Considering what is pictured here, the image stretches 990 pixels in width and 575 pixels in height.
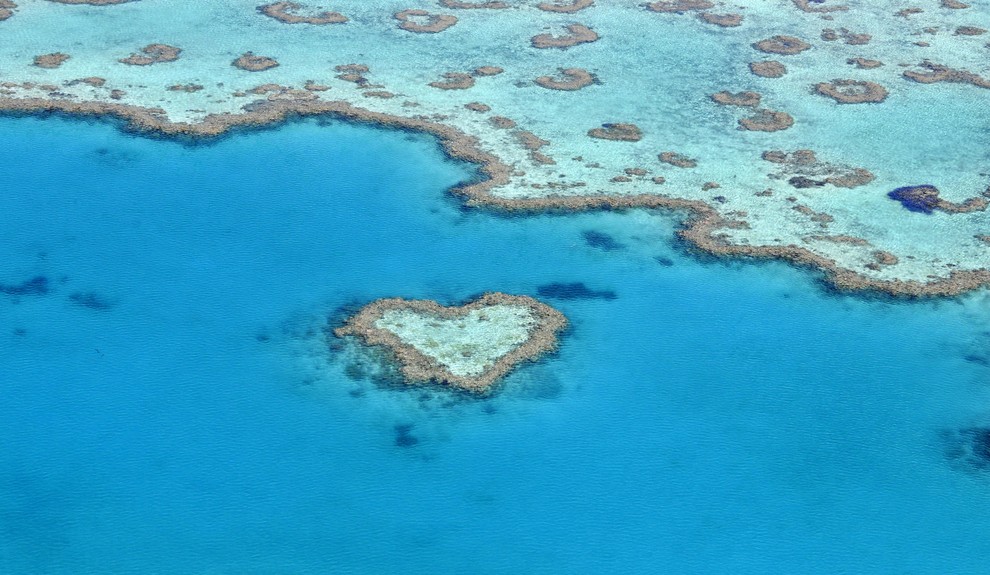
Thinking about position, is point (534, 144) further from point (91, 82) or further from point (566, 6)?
point (91, 82)

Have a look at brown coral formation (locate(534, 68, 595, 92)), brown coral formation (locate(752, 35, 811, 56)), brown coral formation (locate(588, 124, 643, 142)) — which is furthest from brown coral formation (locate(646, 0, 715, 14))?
brown coral formation (locate(588, 124, 643, 142))

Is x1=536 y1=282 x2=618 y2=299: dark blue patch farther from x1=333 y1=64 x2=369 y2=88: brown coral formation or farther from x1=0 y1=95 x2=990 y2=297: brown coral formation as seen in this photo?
x1=333 y1=64 x2=369 y2=88: brown coral formation

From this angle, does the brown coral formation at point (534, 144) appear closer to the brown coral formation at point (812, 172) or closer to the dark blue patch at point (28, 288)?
the brown coral formation at point (812, 172)

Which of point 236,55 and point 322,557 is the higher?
point 236,55

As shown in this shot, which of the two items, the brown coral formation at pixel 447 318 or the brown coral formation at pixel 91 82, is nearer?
the brown coral formation at pixel 447 318

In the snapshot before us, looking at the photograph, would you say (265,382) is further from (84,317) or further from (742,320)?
(742,320)

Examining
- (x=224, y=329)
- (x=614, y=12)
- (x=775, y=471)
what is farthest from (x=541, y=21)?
(x=775, y=471)

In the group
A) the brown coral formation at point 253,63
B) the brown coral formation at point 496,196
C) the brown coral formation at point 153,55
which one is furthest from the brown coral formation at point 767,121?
the brown coral formation at point 153,55
